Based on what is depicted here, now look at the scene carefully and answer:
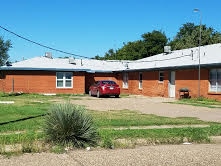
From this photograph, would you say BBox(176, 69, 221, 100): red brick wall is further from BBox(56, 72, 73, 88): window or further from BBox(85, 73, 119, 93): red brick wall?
BBox(85, 73, 119, 93): red brick wall

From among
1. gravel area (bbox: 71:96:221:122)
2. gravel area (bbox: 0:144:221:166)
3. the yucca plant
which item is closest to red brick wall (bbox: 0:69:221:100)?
gravel area (bbox: 71:96:221:122)

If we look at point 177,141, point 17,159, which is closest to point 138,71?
point 177,141

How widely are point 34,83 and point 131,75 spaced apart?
9760mm

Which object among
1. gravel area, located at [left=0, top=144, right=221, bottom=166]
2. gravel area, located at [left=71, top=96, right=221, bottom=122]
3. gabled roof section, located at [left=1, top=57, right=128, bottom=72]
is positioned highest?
gabled roof section, located at [left=1, top=57, right=128, bottom=72]

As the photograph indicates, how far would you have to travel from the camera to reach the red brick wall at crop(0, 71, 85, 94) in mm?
37594

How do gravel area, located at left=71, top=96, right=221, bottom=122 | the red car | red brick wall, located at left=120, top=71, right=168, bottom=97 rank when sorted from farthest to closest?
red brick wall, located at left=120, top=71, right=168, bottom=97, the red car, gravel area, located at left=71, top=96, right=221, bottom=122

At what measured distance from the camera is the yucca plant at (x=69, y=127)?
9.24 m

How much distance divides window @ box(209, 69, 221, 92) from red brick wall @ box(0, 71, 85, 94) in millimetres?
14923

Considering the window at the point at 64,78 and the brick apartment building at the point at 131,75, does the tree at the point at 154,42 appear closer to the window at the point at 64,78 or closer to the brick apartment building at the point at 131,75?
the brick apartment building at the point at 131,75

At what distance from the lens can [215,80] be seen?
1062 inches

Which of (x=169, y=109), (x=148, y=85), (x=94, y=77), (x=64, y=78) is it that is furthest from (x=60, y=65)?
(x=169, y=109)

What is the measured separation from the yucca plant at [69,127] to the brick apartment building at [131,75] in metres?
18.1

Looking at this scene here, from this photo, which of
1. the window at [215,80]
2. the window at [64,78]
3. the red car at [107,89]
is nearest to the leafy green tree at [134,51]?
the window at [64,78]

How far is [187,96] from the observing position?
2977 cm
